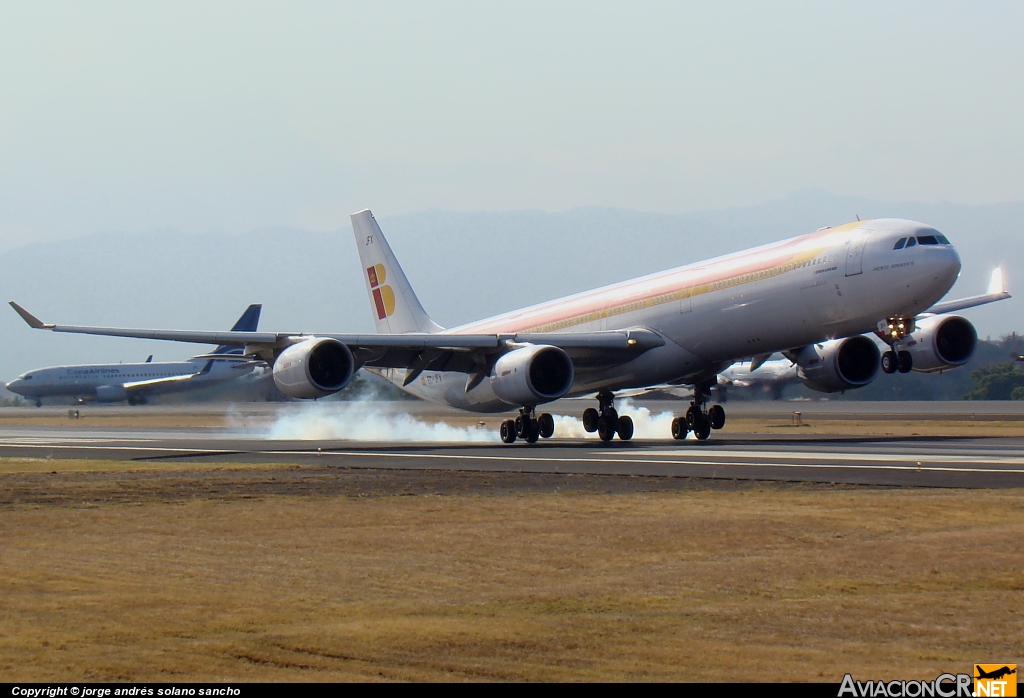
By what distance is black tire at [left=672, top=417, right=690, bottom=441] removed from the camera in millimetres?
36853

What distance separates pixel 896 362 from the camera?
1156 inches

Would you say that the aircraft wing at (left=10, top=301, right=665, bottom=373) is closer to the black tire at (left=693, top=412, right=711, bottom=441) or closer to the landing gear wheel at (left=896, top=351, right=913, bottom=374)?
the black tire at (left=693, top=412, right=711, bottom=441)

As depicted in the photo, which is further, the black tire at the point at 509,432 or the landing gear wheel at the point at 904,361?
the black tire at the point at 509,432

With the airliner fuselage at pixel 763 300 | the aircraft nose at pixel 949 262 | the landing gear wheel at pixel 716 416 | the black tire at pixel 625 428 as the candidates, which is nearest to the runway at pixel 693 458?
the black tire at pixel 625 428

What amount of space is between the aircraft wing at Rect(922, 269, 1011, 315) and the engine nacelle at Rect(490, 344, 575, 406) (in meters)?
11.8

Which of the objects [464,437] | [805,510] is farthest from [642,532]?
[464,437]

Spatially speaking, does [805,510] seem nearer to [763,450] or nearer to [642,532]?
[642,532]

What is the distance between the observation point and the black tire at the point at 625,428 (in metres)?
36.9

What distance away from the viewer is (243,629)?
312 inches

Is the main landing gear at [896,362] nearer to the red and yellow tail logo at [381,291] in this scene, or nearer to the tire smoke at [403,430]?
the tire smoke at [403,430]

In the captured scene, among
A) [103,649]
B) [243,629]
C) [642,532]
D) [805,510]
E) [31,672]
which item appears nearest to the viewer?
[31,672]

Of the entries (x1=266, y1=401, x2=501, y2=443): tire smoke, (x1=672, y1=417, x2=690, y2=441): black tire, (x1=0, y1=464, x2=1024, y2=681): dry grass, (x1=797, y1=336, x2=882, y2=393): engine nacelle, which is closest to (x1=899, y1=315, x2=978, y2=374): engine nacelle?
(x1=797, y1=336, x2=882, y2=393): engine nacelle

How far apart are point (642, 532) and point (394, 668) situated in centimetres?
642

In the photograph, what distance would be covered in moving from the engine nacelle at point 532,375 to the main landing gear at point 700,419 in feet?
18.2
